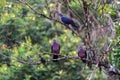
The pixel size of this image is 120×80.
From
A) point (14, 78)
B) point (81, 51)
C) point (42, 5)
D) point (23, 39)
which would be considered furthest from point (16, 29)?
point (81, 51)

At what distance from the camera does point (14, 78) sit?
554 cm

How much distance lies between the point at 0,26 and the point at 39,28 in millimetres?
656

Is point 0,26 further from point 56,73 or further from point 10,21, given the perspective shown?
point 56,73

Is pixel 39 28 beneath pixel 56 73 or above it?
above

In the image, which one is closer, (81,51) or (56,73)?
(81,51)

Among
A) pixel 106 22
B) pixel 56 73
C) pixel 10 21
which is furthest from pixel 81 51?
pixel 10 21

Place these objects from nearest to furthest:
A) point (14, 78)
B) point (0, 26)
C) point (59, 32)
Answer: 1. point (14, 78)
2. point (0, 26)
3. point (59, 32)

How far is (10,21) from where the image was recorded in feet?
19.7

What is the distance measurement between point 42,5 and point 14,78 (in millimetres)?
1349

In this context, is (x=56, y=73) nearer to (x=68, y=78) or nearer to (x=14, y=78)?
(x=68, y=78)

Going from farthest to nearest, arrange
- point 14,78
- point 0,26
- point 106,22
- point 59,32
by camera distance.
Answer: point 59,32 < point 0,26 < point 14,78 < point 106,22

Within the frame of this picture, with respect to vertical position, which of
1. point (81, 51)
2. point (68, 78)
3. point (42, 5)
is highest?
point (42, 5)

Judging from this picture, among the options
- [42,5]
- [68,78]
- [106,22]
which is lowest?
[68,78]

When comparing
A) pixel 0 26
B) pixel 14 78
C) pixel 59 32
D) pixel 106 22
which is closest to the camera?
pixel 106 22
